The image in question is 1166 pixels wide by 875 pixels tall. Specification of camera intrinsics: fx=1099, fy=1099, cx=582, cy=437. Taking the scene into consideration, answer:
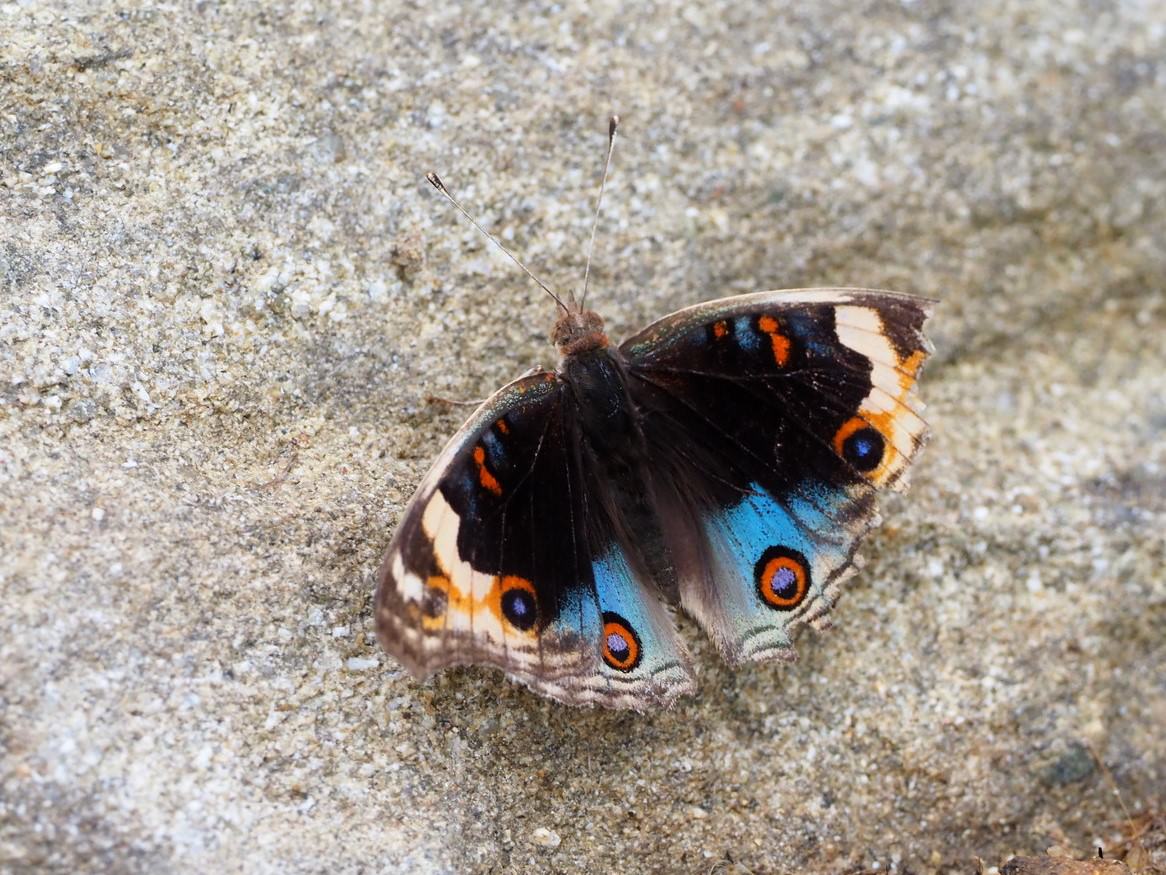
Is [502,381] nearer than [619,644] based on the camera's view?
No

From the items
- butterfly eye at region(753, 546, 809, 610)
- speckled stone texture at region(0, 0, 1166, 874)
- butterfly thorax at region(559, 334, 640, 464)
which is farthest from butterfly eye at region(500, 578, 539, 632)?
butterfly eye at region(753, 546, 809, 610)

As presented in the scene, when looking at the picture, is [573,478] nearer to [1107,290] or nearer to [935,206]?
[935,206]

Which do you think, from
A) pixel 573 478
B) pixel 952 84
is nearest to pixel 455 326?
pixel 573 478

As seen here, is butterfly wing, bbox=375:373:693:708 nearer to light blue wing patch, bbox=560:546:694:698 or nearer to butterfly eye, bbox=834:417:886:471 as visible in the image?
light blue wing patch, bbox=560:546:694:698

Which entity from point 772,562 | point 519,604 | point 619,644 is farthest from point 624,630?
point 772,562

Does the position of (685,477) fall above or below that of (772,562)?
above

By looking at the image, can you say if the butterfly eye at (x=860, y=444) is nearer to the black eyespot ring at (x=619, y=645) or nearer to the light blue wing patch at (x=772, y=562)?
the light blue wing patch at (x=772, y=562)

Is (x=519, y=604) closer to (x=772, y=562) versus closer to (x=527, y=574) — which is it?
(x=527, y=574)
